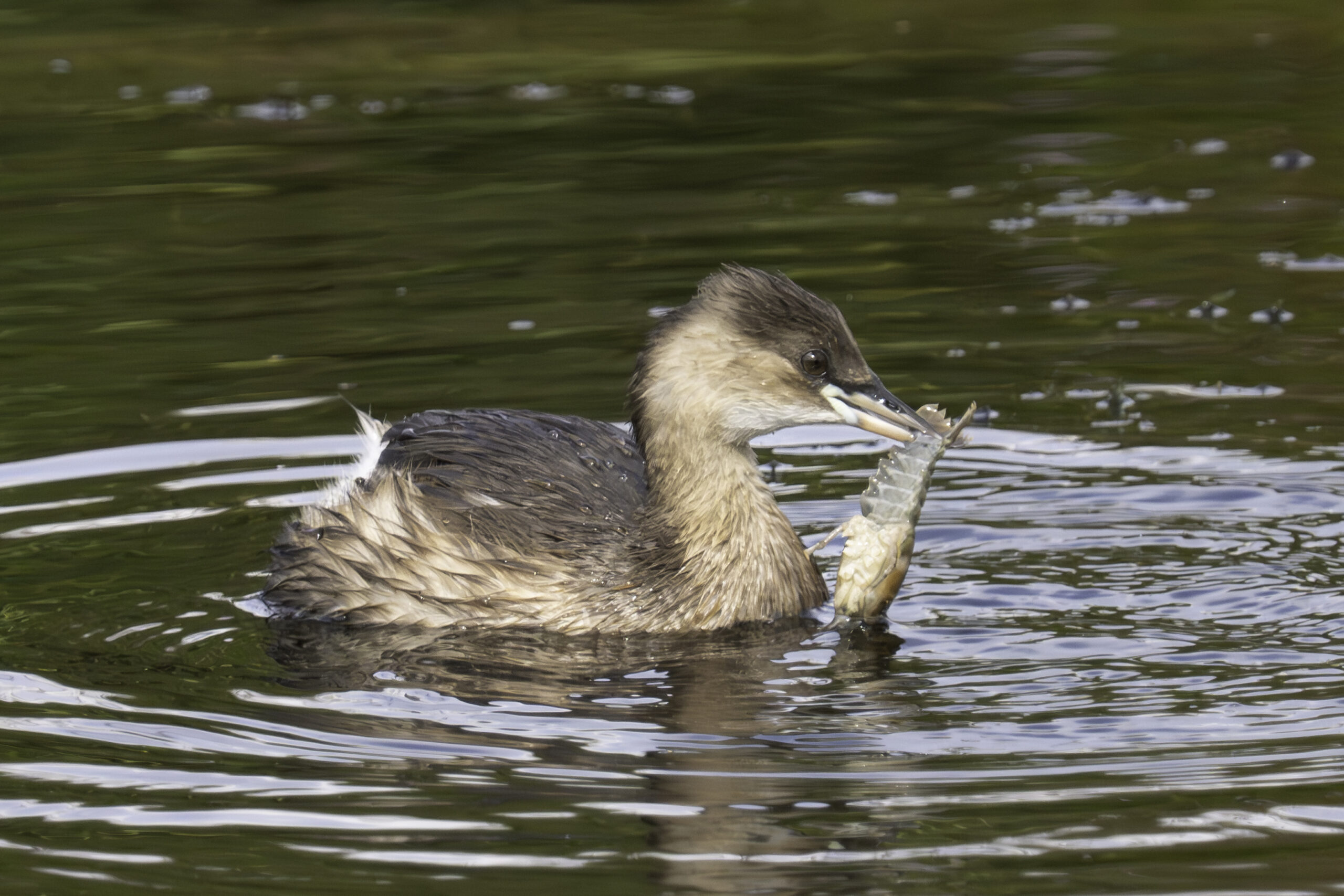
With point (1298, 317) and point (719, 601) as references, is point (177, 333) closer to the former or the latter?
point (719, 601)

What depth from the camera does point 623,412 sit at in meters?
9.66

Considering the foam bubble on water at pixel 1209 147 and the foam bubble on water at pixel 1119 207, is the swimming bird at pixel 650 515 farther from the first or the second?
the foam bubble on water at pixel 1209 147

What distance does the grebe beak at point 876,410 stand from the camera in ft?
23.7

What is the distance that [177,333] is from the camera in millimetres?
10797

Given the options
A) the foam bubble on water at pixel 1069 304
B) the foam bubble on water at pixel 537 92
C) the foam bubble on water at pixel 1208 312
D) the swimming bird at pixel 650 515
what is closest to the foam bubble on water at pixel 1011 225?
the foam bubble on water at pixel 1069 304

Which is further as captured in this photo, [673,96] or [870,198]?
[673,96]

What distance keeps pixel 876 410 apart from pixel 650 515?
927mm

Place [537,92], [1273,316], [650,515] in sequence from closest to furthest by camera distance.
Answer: [650,515] < [1273,316] < [537,92]

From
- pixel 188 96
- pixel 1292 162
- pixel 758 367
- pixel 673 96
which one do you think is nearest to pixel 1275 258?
pixel 1292 162

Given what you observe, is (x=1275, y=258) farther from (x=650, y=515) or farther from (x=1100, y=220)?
(x=650, y=515)

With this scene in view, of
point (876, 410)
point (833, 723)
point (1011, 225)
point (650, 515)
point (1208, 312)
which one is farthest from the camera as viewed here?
point (1011, 225)

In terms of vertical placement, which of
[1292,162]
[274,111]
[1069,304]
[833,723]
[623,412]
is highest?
[274,111]

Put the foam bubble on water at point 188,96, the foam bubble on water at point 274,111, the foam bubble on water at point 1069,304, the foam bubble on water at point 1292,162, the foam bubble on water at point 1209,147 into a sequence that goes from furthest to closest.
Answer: the foam bubble on water at point 188,96 → the foam bubble on water at point 274,111 → the foam bubble on water at point 1209,147 → the foam bubble on water at point 1292,162 → the foam bubble on water at point 1069,304

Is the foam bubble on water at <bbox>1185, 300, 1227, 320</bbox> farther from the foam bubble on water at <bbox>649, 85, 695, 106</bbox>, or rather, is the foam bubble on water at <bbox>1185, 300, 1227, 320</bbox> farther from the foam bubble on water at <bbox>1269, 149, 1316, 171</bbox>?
the foam bubble on water at <bbox>649, 85, 695, 106</bbox>
